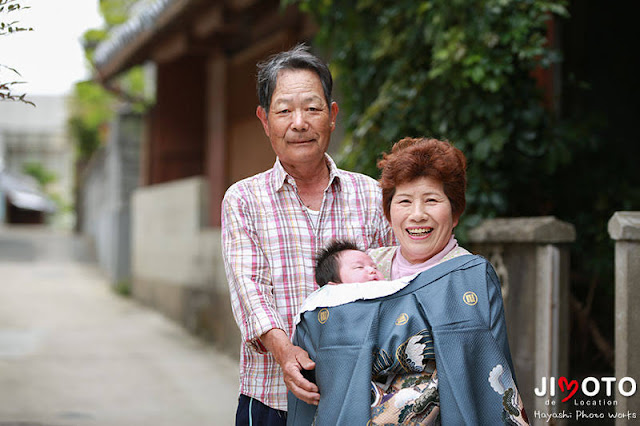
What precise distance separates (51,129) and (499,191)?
39.4 meters

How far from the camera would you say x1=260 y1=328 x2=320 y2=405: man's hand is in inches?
81.0

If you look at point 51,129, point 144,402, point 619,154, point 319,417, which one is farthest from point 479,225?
point 51,129

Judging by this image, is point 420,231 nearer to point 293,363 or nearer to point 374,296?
point 374,296

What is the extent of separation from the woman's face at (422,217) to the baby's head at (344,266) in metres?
0.14

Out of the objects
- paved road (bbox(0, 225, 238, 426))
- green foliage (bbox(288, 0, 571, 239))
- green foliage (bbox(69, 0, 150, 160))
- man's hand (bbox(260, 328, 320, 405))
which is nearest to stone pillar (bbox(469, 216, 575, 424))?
green foliage (bbox(288, 0, 571, 239))

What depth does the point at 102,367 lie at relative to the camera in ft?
22.8

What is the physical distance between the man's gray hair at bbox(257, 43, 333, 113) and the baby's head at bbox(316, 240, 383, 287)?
48 cm

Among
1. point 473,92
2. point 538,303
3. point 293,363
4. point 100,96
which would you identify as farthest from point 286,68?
point 100,96

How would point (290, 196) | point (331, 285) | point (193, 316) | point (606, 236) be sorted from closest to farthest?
point (331, 285), point (290, 196), point (606, 236), point (193, 316)

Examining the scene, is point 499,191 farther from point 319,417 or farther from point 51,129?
point 51,129

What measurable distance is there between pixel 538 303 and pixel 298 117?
84.5 inches

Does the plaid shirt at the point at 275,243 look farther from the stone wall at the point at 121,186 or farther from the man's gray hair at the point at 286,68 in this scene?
the stone wall at the point at 121,186

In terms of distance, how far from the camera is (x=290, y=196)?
2.42 metres

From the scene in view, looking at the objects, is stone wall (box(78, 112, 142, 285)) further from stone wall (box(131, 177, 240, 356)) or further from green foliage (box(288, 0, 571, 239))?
green foliage (box(288, 0, 571, 239))
